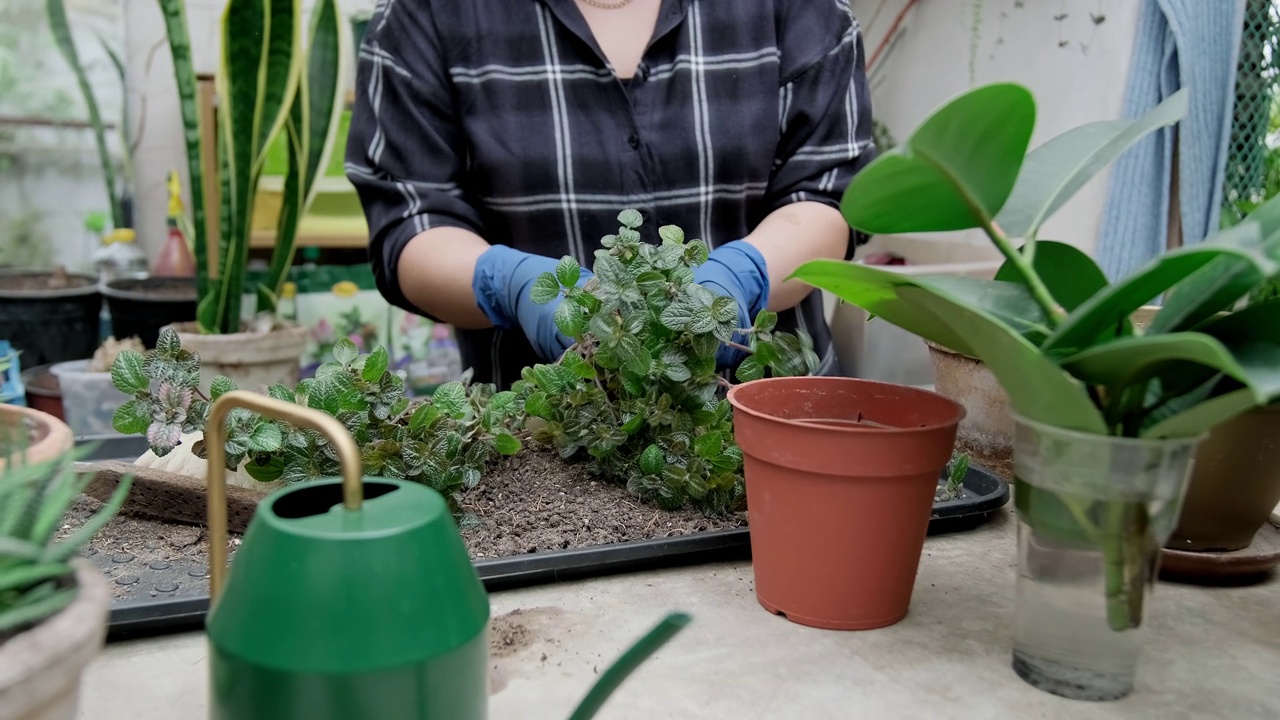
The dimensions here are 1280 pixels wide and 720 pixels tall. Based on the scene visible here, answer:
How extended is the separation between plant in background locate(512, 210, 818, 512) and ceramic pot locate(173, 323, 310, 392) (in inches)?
49.2

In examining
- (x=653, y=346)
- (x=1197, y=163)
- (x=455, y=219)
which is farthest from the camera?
(x=1197, y=163)

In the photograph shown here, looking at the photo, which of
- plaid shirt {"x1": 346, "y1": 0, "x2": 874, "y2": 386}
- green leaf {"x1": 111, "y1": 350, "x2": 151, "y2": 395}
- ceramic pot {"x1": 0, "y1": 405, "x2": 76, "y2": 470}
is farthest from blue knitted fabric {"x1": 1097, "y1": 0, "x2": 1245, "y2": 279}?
ceramic pot {"x1": 0, "y1": 405, "x2": 76, "y2": 470}

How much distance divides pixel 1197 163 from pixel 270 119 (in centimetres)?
176

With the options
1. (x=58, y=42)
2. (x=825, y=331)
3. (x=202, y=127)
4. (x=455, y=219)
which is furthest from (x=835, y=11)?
(x=58, y=42)

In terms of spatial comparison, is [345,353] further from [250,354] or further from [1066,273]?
[250,354]

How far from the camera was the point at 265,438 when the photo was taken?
25.2 inches

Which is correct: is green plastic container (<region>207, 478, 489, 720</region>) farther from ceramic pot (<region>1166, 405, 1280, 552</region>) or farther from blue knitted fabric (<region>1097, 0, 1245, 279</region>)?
blue knitted fabric (<region>1097, 0, 1245, 279</region>)

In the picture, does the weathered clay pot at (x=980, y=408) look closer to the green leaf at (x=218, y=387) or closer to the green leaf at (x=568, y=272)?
the green leaf at (x=568, y=272)

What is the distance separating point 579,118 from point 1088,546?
33.4 inches

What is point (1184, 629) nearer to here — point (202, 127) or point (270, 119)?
point (270, 119)

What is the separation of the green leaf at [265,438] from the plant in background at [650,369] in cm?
21

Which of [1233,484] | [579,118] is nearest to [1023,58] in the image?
[579,118]

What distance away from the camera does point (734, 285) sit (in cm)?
92

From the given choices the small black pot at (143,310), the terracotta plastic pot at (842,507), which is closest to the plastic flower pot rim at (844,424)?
the terracotta plastic pot at (842,507)
